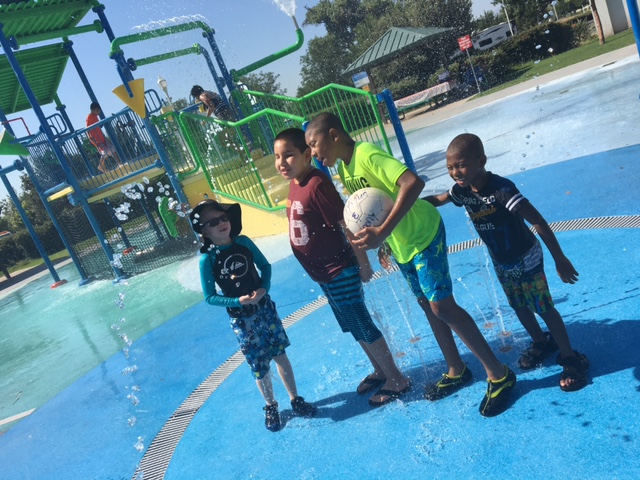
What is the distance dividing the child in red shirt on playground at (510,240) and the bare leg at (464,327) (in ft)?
1.06

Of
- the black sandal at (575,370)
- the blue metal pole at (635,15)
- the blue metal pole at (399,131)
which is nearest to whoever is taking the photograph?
the black sandal at (575,370)

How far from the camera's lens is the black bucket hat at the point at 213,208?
3.25 m

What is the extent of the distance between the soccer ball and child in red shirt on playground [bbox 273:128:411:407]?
8.5 inches

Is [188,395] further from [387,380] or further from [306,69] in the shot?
[306,69]

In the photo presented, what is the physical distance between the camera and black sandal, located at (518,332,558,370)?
3.12 metres

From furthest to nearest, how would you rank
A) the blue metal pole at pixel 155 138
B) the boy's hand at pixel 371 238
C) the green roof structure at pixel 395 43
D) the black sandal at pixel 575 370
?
the green roof structure at pixel 395 43 < the blue metal pole at pixel 155 138 < the black sandal at pixel 575 370 < the boy's hand at pixel 371 238

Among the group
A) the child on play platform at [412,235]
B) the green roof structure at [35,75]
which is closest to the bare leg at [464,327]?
the child on play platform at [412,235]

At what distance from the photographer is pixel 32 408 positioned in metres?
5.73

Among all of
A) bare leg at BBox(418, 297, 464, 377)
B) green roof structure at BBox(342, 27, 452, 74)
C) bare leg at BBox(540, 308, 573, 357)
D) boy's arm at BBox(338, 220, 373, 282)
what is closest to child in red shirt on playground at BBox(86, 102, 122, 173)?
boy's arm at BBox(338, 220, 373, 282)

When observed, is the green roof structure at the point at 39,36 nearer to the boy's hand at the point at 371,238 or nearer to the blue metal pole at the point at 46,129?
the blue metal pole at the point at 46,129

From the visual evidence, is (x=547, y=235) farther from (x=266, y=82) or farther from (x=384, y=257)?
(x=266, y=82)

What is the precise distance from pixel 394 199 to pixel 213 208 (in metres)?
1.09

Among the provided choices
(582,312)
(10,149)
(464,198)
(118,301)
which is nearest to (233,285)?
(464,198)

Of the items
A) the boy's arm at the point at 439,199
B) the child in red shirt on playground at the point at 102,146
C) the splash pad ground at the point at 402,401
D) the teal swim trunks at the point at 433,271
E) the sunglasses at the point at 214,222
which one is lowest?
the splash pad ground at the point at 402,401
